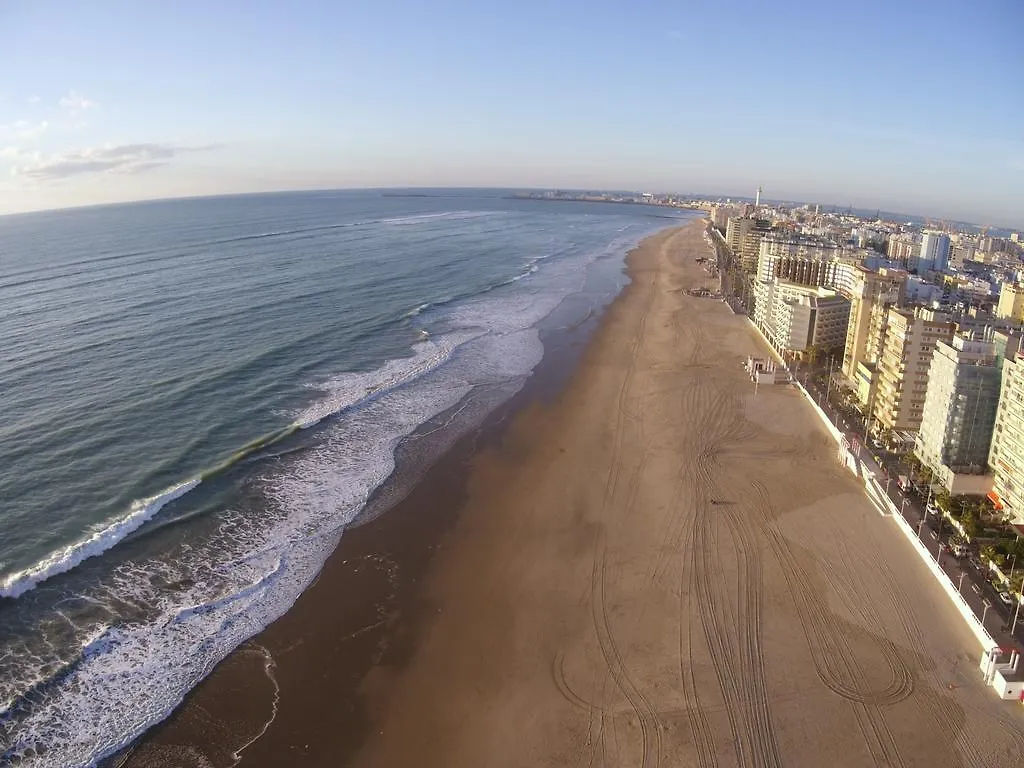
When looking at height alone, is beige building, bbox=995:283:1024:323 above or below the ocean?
above

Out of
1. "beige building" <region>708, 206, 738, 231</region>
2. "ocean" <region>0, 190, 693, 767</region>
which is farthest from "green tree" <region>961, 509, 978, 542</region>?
"beige building" <region>708, 206, 738, 231</region>

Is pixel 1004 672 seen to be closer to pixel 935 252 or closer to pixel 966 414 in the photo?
pixel 966 414

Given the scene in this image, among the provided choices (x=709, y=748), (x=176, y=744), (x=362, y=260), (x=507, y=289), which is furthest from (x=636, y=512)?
(x=362, y=260)

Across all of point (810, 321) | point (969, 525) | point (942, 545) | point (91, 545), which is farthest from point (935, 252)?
point (91, 545)

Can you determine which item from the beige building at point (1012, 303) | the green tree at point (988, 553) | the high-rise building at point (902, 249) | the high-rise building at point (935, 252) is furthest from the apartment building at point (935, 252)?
the green tree at point (988, 553)

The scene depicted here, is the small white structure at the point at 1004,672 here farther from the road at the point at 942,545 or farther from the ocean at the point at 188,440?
the ocean at the point at 188,440

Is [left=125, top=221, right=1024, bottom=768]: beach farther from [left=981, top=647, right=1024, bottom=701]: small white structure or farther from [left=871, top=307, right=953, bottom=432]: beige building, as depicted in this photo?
[left=871, top=307, right=953, bottom=432]: beige building

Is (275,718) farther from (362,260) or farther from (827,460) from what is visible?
(362,260)
